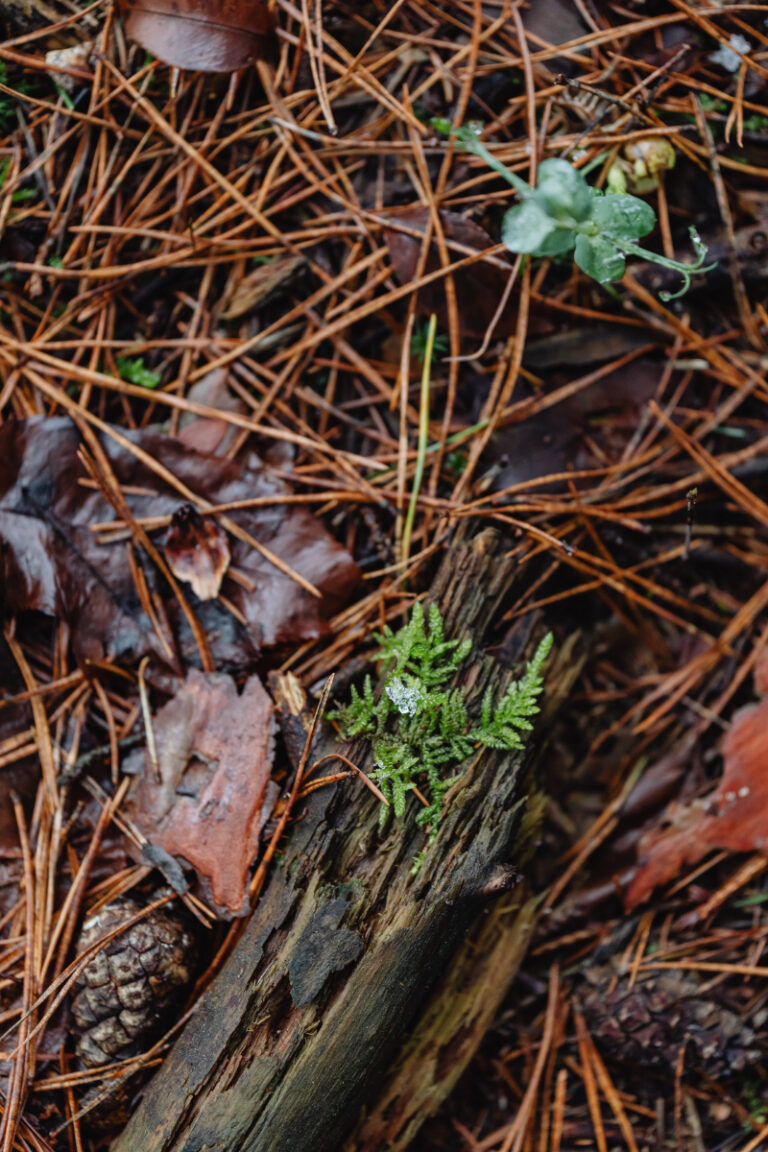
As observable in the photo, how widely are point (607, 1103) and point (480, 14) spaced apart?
303 cm

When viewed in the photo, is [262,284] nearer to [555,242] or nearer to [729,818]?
[555,242]

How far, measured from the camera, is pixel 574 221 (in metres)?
1.52

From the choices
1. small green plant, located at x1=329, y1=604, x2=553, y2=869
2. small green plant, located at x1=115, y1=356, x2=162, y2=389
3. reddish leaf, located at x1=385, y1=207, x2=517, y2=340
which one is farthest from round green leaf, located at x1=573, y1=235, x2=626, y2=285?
small green plant, located at x1=115, y1=356, x2=162, y2=389

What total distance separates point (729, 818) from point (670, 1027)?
578 mm

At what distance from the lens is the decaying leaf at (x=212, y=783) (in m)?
1.76

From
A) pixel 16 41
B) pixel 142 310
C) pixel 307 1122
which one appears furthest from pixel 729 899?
pixel 16 41

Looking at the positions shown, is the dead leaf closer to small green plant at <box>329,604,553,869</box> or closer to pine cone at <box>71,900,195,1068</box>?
small green plant at <box>329,604,553,869</box>

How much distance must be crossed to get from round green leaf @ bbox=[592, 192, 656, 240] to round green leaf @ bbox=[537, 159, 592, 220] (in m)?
0.12

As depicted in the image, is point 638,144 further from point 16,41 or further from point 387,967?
point 387,967

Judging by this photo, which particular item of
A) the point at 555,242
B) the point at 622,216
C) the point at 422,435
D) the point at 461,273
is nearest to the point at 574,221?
the point at 555,242

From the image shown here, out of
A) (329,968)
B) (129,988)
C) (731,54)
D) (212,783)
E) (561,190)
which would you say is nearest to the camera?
(561,190)

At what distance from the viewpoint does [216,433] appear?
84.1 inches

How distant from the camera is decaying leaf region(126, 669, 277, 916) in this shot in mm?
1759

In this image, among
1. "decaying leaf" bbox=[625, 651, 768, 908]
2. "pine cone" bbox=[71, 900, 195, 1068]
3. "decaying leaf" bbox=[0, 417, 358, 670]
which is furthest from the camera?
"decaying leaf" bbox=[625, 651, 768, 908]
